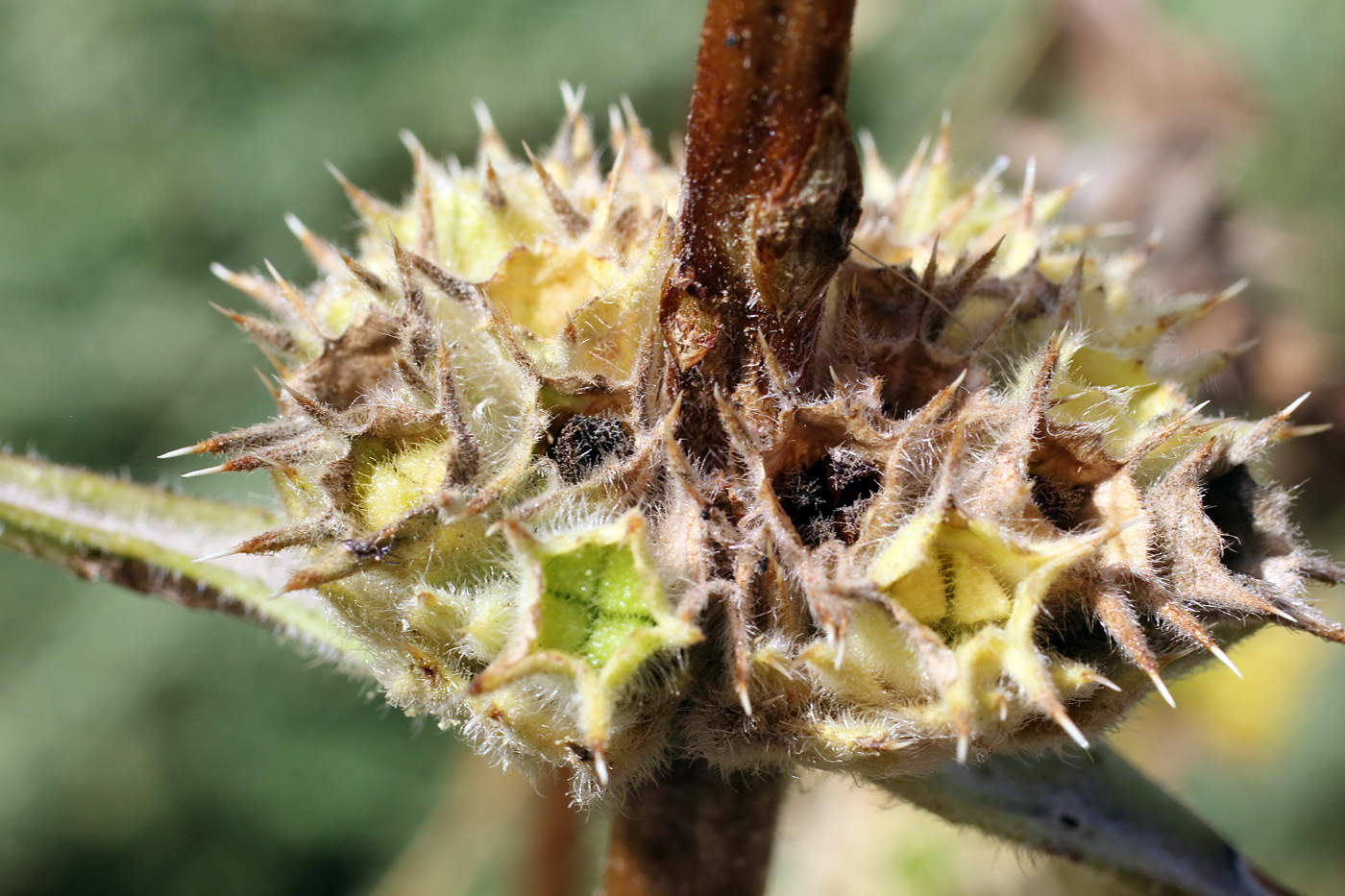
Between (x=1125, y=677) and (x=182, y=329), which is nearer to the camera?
(x=1125, y=677)

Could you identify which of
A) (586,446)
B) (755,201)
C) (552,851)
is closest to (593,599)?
(586,446)

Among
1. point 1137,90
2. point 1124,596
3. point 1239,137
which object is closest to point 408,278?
point 1124,596

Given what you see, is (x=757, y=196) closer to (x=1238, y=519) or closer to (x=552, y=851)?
(x=1238, y=519)

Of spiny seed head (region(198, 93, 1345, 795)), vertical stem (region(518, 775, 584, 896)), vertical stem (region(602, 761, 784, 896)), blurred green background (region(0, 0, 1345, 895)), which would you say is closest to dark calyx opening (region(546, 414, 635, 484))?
spiny seed head (region(198, 93, 1345, 795))

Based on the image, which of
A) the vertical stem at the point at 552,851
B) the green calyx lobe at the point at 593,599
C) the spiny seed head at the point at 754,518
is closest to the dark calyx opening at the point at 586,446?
the spiny seed head at the point at 754,518

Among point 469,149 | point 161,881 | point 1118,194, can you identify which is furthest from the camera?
point 469,149

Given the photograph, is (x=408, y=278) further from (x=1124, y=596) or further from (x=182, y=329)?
(x=182, y=329)

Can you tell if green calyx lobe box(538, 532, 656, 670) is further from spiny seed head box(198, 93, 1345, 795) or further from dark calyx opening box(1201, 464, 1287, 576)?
dark calyx opening box(1201, 464, 1287, 576)
